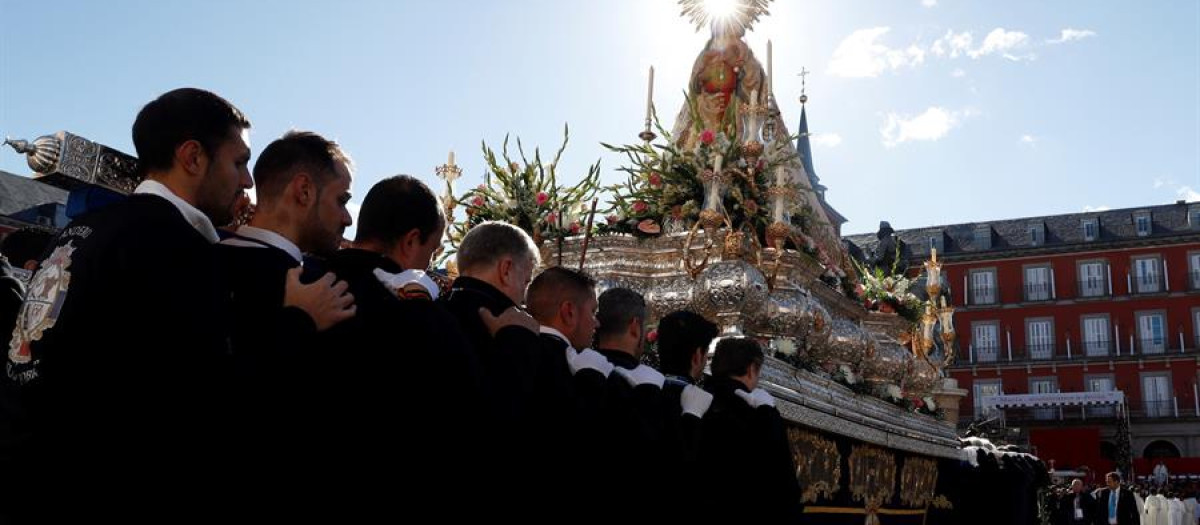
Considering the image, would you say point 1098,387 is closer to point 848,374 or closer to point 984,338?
point 984,338

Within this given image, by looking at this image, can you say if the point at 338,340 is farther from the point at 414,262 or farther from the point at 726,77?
the point at 726,77

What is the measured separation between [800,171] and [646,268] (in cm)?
245

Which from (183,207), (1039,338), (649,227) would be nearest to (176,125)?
(183,207)

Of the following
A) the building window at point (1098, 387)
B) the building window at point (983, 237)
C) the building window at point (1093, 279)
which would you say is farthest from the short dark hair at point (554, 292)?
the building window at point (983, 237)

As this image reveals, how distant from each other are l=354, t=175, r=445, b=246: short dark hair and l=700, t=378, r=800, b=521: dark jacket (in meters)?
1.74

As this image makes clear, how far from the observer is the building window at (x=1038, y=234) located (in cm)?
5203

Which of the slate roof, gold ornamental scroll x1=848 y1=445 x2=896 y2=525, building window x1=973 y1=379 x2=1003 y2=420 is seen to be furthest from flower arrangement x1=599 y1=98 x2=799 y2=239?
building window x1=973 y1=379 x2=1003 y2=420

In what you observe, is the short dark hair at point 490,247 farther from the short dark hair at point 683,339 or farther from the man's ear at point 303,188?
the short dark hair at point 683,339

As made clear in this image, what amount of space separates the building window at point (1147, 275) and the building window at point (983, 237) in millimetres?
7033

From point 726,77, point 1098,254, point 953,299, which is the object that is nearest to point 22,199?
point 726,77

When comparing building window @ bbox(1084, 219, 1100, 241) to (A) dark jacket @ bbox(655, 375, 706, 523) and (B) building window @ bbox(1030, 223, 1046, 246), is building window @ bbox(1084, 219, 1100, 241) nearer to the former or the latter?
(B) building window @ bbox(1030, 223, 1046, 246)

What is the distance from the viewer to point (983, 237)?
53500 millimetres

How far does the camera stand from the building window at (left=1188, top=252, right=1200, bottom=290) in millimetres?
46906

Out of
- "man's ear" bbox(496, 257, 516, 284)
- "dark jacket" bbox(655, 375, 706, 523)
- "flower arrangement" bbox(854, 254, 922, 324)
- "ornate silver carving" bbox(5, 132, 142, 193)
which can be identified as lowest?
"dark jacket" bbox(655, 375, 706, 523)
